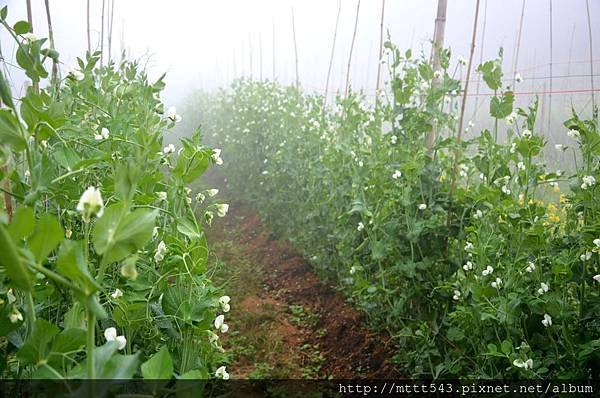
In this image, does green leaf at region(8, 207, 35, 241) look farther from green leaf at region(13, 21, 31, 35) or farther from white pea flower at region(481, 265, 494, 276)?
white pea flower at region(481, 265, 494, 276)

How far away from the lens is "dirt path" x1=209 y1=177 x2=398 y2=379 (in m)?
2.72

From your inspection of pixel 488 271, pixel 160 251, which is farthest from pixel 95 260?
pixel 488 271

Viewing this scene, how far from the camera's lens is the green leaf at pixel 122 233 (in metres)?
0.64

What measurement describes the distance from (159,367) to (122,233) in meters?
0.21

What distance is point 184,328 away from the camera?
1.07 m

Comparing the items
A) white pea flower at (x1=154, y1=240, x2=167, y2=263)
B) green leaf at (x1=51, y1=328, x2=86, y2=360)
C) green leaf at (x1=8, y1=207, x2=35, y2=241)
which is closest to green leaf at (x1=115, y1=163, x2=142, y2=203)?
green leaf at (x1=8, y1=207, x2=35, y2=241)

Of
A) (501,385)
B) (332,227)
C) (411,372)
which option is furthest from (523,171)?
(332,227)

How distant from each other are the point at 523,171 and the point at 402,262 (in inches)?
28.3

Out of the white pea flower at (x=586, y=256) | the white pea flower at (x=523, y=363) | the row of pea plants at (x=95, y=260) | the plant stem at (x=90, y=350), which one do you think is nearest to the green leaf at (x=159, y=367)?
the row of pea plants at (x=95, y=260)

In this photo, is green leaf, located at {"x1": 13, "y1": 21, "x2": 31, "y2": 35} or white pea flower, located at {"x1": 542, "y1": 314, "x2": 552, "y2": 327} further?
white pea flower, located at {"x1": 542, "y1": 314, "x2": 552, "y2": 327}

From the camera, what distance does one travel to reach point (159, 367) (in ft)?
2.39

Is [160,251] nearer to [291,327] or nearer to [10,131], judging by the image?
[10,131]

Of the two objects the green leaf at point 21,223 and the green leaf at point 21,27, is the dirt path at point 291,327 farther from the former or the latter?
the green leaf at point 21,223

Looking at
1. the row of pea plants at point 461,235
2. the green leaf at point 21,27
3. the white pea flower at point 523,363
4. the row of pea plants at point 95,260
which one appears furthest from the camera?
the row of pea plants at point 461,235
